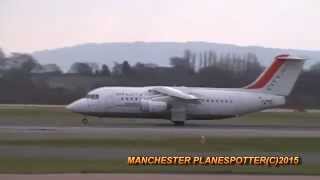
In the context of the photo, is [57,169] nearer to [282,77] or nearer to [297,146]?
[297,146]

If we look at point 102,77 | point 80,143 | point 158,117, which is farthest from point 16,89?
point 80,143

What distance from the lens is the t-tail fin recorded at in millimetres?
48875

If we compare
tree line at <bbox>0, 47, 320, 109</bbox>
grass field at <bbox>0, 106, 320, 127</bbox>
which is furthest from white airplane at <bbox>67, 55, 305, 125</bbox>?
tree line at <bbox>0, 47, 320, 109</bbox>

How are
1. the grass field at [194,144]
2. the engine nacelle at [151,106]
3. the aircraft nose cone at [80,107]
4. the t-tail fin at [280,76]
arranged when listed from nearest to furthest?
1. the grass field at [194,144]
2. the engine nacelle at [151,106]
3. the aircraft nose cone at [80,107]
4. the t-tail fin at [280,76]

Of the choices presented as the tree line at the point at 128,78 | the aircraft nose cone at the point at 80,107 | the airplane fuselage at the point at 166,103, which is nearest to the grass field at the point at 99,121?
the aircraft nose cone at the point at 80,107

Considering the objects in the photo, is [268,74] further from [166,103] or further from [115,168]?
[115,168]

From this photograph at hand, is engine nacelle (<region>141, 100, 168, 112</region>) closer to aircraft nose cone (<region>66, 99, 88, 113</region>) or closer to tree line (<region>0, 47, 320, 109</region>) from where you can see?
→ aircraft nose cone (<region>66, 99, 88, 113</region>)

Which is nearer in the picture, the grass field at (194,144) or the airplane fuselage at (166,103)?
the grass field at (194,144)

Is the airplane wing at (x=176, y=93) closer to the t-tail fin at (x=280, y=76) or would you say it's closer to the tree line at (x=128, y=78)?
the t-tail fin at (x=280, y=76)

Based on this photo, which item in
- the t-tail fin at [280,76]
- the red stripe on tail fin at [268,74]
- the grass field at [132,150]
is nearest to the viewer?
the grass field at [132,150]

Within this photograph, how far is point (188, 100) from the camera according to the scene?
4738 centimetres

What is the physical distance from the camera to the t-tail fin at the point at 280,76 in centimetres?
4888

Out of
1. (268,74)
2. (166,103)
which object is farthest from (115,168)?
(268,74)

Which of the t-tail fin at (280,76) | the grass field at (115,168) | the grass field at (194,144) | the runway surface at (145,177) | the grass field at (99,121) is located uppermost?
the t-tail fin at (280,76)
